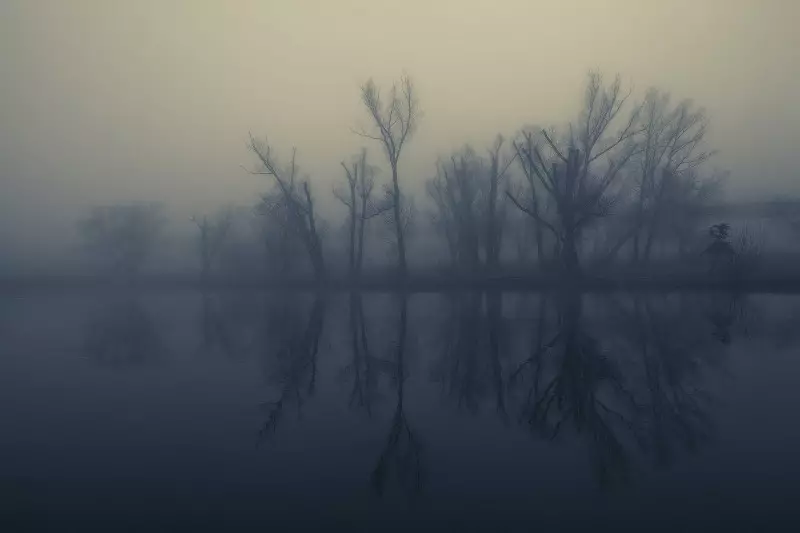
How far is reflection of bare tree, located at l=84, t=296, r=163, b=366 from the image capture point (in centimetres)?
953

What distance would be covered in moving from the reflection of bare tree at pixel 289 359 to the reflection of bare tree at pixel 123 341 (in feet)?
7.34

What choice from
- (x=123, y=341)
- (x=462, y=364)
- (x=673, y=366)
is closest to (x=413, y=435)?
(x=462, y=364)

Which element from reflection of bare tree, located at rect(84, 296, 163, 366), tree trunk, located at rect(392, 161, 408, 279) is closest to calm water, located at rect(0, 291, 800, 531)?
reflection of bare tree, located at rect(84, 296, 163, 366)

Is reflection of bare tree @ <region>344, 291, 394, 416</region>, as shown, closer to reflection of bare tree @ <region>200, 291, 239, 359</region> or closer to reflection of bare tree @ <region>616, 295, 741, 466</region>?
reflection of bare tree @ <region>200, 291, 239, 359</region>

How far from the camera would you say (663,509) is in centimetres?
330

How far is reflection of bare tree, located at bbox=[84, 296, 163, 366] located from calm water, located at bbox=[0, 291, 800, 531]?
0.66 feet

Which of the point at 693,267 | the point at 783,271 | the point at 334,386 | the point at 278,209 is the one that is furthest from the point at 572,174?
the point at 334,386

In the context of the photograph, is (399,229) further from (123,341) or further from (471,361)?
(471,361)

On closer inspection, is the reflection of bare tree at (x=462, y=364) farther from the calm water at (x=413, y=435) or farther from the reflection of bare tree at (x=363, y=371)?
the reflection of bare tree at (x=363, y=371)

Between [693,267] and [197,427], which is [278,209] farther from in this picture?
[197,427]

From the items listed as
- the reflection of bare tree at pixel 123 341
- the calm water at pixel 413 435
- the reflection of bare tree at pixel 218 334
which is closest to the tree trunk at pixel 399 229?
the reflection of bare tree at pixel 218 334

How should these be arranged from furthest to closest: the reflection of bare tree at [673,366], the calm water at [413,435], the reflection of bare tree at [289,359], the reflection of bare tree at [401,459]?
the reflection of bare tree at [289,359], the reflection of bare tree at [673,366], the reflection of bare tree at [401,459], the calm water at [413,435]

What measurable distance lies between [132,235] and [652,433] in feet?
163

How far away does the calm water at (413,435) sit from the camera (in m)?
3.39
